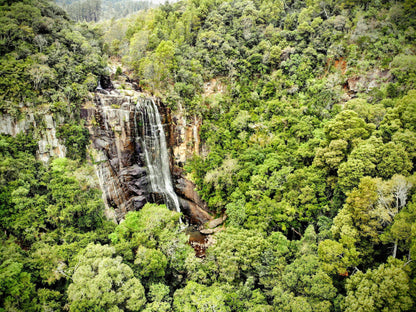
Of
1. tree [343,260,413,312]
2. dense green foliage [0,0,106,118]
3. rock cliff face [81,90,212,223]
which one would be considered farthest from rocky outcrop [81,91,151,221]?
tree [343,260,413,312]

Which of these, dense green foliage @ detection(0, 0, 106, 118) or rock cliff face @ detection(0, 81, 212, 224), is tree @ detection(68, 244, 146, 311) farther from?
dense green foliage @ detection(0, 0, 106, 118)

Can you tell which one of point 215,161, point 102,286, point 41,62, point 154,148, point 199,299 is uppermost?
point 41,62

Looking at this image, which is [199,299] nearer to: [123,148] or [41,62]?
[123,148]

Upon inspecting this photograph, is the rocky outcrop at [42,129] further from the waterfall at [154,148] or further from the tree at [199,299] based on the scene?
the tree at [199,299]

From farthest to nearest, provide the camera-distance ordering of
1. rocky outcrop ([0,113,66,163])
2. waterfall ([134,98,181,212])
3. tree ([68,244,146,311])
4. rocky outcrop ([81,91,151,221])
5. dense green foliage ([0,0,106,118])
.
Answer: waterfall ([134,98,181,212])
rocky outcrop ([81,91,151,221])
dense green foliage ([0,0,106,118])
rocky outcrop ([0,113,66,163])
tree ([68,244,146,311])

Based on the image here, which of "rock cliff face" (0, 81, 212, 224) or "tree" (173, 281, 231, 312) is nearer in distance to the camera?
"tree" (173, 281, 231, 312)

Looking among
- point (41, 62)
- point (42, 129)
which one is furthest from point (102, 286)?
point (41, 62)

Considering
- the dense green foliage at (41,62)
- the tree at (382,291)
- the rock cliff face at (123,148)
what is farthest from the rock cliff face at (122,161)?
the tree at (382,291)
